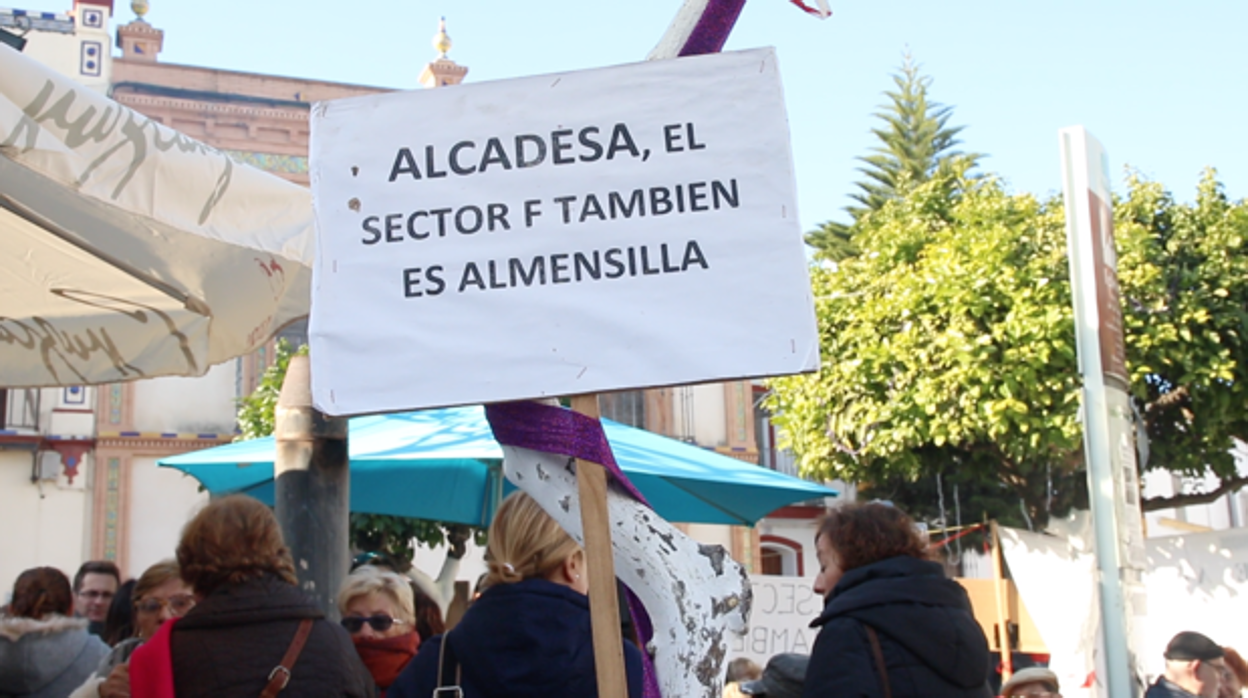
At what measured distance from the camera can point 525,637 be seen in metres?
2.53

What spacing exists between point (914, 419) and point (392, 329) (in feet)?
35.9

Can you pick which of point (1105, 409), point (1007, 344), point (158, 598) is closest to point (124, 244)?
point (158, 598)

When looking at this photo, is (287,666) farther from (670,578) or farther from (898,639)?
(898,639)

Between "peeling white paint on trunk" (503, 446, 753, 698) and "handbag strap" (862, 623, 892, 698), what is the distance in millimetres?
712

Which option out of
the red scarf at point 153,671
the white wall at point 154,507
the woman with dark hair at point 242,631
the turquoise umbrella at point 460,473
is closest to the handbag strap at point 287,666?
the woman with dark hair at point 242,631

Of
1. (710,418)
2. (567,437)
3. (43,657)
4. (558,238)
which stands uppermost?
(710,418)

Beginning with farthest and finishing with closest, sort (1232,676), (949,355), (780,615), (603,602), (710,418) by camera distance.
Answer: (710,418), (949,355), (780,615), (1232,676), (603,602)

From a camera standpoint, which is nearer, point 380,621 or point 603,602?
point 603,602

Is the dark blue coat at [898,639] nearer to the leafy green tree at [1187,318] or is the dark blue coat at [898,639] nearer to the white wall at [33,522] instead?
the leafy green tree at [1187,318]

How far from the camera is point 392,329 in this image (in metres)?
2.34

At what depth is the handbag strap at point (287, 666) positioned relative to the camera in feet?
8.39

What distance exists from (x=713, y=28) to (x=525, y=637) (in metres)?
1.21

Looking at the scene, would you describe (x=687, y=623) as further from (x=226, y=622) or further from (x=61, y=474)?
(x=61, y=474)

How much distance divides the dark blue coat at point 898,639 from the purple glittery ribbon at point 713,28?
1303 millimetres
